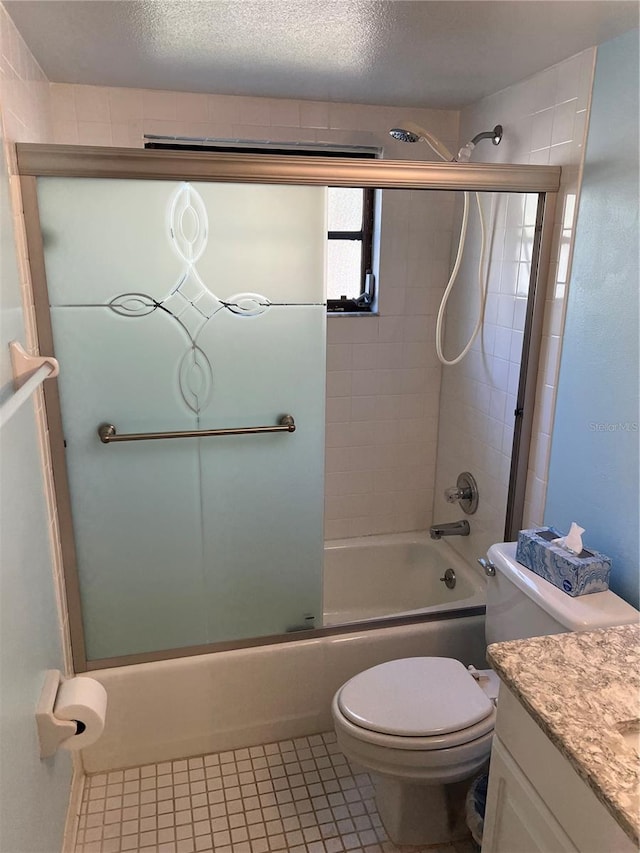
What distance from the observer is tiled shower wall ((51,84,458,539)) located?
6.98ft

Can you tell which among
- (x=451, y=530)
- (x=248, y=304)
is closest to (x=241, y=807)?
(x=451, y=530)

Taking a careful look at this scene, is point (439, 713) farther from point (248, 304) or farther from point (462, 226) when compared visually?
point (462, 226)

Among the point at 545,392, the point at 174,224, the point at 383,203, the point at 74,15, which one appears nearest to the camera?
the point at 74,15

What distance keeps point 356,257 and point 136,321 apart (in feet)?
3.95

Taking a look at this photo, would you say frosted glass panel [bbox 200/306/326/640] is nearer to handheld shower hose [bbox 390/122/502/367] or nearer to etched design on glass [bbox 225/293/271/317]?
etched design on glass [bbox 225/293/271/317]

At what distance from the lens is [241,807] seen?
182 cm

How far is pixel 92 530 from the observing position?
5.94 feet

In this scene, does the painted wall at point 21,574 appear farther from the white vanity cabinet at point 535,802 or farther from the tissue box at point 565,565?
the tissue box at point 565,565

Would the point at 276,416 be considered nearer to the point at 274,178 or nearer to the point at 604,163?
the point at 274,178

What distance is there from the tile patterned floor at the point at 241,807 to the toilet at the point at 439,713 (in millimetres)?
110

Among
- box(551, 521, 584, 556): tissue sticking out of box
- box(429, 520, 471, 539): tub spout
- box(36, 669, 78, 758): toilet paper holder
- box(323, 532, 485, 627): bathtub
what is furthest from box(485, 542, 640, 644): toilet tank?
box(36, 669, 78, 758): toilet paper holder

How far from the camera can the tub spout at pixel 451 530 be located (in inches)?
99.6

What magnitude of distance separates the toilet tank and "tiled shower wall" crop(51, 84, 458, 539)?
3.34 feet

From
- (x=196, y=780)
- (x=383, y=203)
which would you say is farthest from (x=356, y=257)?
(x=196, y=780)
